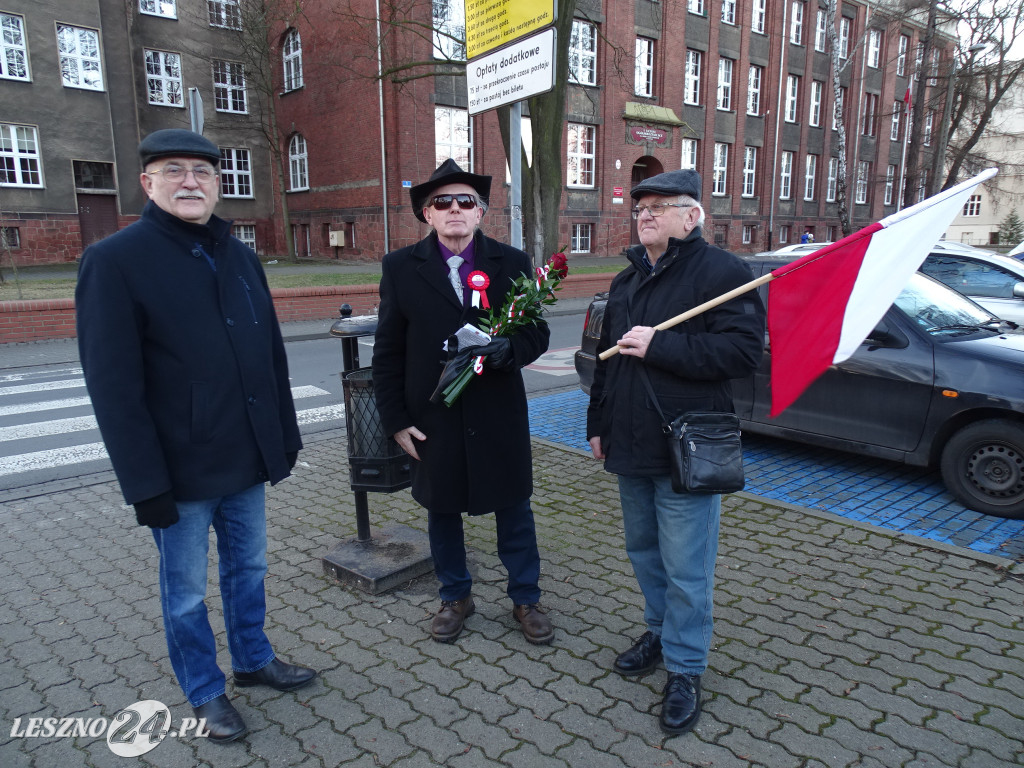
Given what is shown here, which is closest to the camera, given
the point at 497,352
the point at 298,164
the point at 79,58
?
the point at 497,352

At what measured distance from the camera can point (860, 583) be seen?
151 inches

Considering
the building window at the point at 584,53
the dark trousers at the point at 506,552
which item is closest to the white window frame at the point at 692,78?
the building window at the point at 584,53

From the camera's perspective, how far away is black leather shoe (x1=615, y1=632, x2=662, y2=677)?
9.95ft

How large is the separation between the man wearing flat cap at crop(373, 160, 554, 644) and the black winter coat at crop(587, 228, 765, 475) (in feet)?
1.74

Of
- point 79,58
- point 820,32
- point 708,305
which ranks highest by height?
point 820,32

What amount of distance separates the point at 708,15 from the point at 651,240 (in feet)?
108

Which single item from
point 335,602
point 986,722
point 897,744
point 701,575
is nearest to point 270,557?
point 335,602

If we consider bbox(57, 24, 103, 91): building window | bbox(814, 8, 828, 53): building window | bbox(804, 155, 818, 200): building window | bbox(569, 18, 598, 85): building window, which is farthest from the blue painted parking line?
bbox(814, 8, 828, 53): building window

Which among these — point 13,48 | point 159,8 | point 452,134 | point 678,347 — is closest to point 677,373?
point 678,347

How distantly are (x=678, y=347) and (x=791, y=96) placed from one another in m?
Answer: 38.7

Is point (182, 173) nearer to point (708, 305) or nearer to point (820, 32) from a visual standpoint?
point (708, 305)

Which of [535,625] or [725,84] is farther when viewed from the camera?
[725,84]

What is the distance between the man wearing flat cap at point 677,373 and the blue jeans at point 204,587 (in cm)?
149

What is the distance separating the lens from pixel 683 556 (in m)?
2.73
